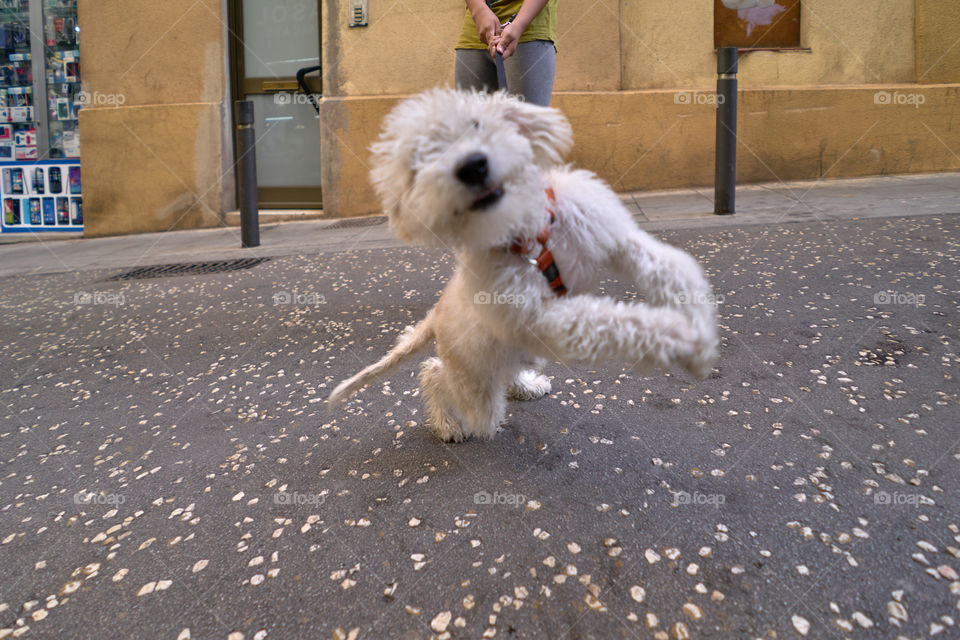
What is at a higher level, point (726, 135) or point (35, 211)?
point (726, 135)

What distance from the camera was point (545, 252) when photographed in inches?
73.3

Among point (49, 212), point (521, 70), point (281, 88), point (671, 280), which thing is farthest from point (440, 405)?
point (49, 212)

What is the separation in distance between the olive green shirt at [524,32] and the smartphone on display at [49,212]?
9225 mm

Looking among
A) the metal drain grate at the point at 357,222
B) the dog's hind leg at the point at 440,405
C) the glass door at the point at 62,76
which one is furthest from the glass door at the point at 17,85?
the dog's hind leg at the point at 440,405

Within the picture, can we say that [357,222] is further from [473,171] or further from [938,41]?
[938,41]

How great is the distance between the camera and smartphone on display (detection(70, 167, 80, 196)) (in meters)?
9.38

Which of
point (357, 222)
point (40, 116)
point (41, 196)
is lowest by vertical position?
point (357, 222)

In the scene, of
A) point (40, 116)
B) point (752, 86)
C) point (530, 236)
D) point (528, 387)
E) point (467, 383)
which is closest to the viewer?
point (530, 236)

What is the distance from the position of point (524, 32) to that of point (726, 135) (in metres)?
3.70

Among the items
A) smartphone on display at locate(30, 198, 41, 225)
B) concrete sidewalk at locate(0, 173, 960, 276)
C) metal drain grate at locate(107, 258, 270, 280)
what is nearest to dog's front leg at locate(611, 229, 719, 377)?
concrete sidewalk at locate(0, 173, 960, 276)

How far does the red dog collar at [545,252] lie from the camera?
184cm

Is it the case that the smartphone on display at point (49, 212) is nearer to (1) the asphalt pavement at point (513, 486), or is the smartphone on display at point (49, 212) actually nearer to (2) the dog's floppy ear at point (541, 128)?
(1) the asphalt pavement at point (513, 486)

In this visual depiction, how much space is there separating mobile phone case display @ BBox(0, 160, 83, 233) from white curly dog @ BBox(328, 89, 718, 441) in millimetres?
9844

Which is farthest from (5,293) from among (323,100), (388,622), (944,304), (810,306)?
(944,304)
